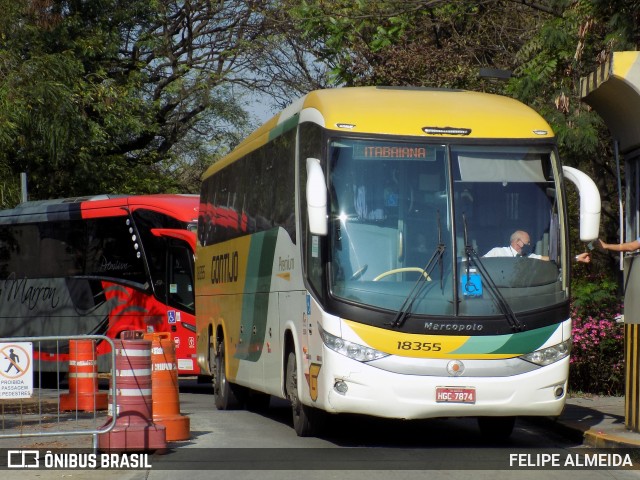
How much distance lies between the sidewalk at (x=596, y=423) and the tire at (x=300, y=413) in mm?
2781

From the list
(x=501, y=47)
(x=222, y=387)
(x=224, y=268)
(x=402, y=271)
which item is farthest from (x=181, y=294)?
(x=402, y=271)

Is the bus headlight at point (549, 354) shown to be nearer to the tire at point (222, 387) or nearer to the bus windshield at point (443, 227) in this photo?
the bus windshield at point (443, 227)

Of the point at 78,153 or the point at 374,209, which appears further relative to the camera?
the point at 78,153

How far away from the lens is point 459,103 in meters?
13.4

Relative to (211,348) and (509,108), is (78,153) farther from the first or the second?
(509,108)

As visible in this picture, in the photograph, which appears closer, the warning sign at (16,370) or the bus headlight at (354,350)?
the warning sign at (16,370)

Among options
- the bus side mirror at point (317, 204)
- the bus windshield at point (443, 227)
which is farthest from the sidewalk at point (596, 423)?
the bus side mirror at point (317, 204)

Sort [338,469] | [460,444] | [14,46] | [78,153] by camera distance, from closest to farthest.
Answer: [338,469]
[460,444]
[14,46]
[78,153]

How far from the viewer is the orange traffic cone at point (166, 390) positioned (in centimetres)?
1297

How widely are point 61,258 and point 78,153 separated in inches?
167

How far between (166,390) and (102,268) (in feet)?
38.0

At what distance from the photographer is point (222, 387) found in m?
18.2

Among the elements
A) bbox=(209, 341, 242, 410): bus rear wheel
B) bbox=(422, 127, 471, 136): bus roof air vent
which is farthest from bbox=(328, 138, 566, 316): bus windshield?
bbox=(209, 341, 242, 410): bus rear wheel

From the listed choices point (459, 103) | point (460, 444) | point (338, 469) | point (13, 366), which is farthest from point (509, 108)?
point (13, 366)
